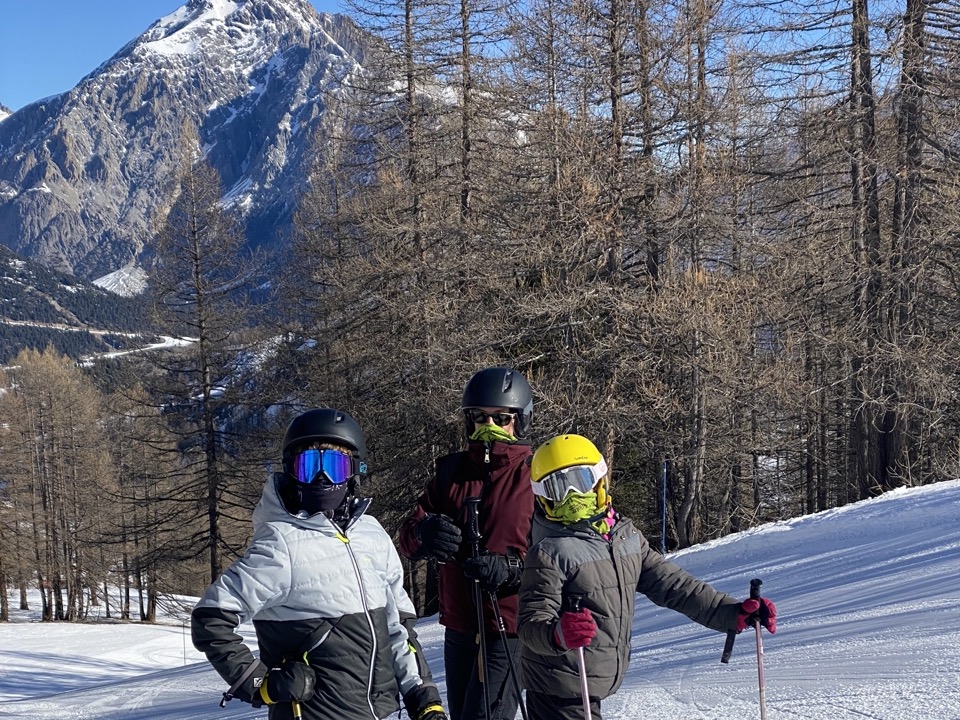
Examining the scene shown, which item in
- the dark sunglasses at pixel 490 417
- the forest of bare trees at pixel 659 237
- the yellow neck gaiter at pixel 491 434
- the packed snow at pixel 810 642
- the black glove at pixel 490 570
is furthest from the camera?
the forest of bare trees at pixel 659 237

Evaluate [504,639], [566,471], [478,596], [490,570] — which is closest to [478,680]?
[504,639]

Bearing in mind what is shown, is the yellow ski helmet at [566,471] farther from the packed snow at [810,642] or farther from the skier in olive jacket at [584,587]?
the packed snow at [810,642]

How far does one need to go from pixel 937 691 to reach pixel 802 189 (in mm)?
11438

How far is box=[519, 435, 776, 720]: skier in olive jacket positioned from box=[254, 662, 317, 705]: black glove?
0.72 metres

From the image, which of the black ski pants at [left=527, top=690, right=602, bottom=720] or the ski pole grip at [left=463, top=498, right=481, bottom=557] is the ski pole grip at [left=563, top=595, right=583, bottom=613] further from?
the ski pole grip at [left=463, top=498, right=481, bottom=557]

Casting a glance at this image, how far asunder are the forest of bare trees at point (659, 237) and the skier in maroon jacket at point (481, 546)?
366 inches

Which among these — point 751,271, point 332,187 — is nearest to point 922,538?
point 751,271

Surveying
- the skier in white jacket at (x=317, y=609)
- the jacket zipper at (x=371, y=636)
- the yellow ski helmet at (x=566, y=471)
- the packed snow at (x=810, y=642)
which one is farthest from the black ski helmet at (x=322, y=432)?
the packed snow at (x=810, y=642)

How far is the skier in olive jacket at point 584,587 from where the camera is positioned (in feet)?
9.45

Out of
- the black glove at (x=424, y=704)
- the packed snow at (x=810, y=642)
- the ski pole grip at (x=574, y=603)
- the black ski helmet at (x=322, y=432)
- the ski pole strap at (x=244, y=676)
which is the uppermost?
the black ski helmet at (x=322, y=432)

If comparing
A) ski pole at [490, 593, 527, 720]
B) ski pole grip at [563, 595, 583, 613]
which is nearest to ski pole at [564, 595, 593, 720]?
ski pole grip at [563, 595, 583, 613]

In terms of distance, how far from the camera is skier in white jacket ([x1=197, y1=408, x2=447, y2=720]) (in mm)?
2611

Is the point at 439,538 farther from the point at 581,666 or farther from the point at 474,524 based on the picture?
the point at 581,666

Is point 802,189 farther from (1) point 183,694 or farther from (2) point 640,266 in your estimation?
(1) point 183,694
